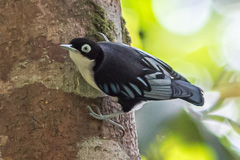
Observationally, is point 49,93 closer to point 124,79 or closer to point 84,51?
point 84,51

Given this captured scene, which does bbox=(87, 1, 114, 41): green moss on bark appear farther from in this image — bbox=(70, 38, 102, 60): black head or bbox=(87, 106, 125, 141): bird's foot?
bbox=(87, 106, 125, 141): bird's foot

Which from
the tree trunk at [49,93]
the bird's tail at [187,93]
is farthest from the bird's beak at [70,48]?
the bird's tail at [187,93]

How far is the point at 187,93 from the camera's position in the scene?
1.85 meters

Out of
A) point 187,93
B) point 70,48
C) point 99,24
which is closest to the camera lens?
point 70,48

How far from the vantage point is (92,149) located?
1.77 m

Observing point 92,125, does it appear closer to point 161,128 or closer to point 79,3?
point 79,3

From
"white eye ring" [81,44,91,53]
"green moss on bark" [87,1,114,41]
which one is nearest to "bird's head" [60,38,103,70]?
"white eye ring" [81,44,91,53]

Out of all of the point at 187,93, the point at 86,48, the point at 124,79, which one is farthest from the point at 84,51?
the point at 187,93

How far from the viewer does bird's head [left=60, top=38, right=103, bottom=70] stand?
1.75 metres

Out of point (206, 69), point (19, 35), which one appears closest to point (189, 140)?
point (206, 69)

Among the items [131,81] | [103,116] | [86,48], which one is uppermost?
[86,48]

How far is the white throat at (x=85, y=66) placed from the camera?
1.82m

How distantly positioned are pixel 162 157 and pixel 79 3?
1.61 metres

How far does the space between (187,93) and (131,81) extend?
0.94 ft
